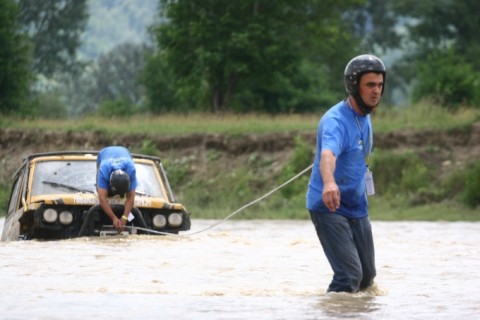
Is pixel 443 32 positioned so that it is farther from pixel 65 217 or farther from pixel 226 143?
pixel 65 217

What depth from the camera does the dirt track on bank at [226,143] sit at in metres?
39.4

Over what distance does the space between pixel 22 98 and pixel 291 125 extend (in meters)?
22.4

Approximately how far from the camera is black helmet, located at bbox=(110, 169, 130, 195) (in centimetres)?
1684

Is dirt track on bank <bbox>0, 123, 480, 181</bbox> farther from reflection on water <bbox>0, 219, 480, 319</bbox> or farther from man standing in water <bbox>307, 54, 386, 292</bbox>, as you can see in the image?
man standing in water <bbox>307, 54, 386, 292</bbox>

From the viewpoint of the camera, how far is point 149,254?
651 inches

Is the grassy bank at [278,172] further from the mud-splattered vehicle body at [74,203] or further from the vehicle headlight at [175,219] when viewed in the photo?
the vehicle headlight at [175,219]

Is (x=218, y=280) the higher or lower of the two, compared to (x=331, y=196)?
lower

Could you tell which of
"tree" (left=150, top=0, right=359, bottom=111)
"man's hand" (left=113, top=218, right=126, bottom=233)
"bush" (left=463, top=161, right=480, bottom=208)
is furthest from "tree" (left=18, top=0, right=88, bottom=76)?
"man's hand" (left=113, top=218, right=126, bottom=233)

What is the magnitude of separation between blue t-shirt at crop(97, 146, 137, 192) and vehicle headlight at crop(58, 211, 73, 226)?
666 millimetres

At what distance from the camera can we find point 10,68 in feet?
195

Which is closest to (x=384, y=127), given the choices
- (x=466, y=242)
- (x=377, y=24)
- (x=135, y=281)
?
(x=466, y=242)

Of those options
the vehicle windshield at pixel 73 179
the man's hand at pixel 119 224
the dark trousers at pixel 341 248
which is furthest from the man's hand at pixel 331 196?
the vehicle windshield at pixel 73 179

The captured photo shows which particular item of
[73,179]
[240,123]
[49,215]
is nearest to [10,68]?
[240,123]

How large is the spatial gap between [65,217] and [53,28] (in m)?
82.4
